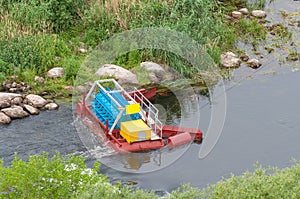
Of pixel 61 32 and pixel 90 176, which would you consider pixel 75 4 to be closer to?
pixel 61 32

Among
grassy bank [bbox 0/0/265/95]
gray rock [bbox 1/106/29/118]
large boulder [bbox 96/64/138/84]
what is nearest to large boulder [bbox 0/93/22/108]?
gray rock [bbox 1/106/29/118]

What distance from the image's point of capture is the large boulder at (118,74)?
18875mm

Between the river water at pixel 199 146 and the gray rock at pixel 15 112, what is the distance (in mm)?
160

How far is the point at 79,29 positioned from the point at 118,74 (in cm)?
359

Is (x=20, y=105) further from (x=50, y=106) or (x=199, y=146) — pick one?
(x=199, y=146)

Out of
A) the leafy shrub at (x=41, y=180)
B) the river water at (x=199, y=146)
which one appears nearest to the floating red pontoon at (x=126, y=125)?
the river water at (x=199, y=146)

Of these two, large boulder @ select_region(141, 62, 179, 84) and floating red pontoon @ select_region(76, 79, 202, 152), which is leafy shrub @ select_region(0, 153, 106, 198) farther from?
large boulder @ select_region(141, 62, 179, 84)

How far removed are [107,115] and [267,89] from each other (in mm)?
5873

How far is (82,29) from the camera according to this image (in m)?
21.7

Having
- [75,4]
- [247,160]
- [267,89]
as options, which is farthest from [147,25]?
[247,160]

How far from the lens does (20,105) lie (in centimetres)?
1764

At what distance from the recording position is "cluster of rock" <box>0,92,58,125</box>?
675 inches

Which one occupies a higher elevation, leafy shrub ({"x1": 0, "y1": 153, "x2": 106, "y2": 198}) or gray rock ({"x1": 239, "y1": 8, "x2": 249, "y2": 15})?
leafy shrub ({"x1": 0, "y1": 153, "x2": 106, "y2": 198})

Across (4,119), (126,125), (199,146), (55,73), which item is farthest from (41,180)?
(55,73)
